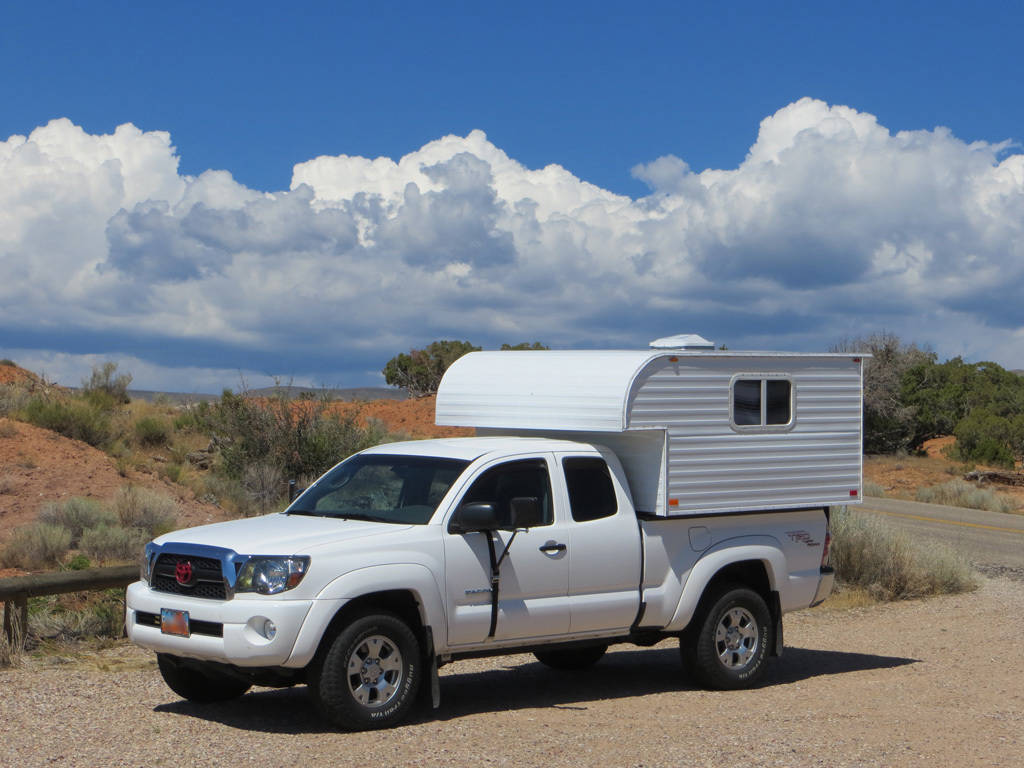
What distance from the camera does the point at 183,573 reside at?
27.1ft

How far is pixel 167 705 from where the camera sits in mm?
9000

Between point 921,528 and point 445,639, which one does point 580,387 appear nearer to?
point 445,639

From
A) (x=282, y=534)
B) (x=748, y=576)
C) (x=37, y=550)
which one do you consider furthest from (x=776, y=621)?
(x=37, y=550)

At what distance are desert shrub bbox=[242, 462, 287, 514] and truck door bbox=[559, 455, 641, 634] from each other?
11.3 metres

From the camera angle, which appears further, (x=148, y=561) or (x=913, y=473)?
(x=913, y=473)

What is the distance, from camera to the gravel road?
7.57m

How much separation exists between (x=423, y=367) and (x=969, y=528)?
37843 mm

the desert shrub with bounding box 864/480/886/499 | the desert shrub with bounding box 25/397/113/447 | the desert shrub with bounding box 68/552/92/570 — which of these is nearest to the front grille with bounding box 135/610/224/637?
the desert shrub with bounding box 68/552/92/570

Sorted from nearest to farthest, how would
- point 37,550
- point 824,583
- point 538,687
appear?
point 538,687 < point 824,583 < point 37,550

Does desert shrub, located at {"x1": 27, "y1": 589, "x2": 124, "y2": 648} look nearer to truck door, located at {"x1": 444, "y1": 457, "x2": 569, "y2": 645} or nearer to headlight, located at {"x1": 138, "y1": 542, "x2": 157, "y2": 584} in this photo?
headlight, located at {"x1": 138, "y1": 542, "x2": 157, "y2": 584}

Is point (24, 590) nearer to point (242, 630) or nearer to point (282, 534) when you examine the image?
point (282, 534)

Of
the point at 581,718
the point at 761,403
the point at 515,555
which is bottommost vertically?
the point at 581,718

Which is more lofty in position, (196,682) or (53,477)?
(53,477)

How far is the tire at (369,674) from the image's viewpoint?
7.96m
